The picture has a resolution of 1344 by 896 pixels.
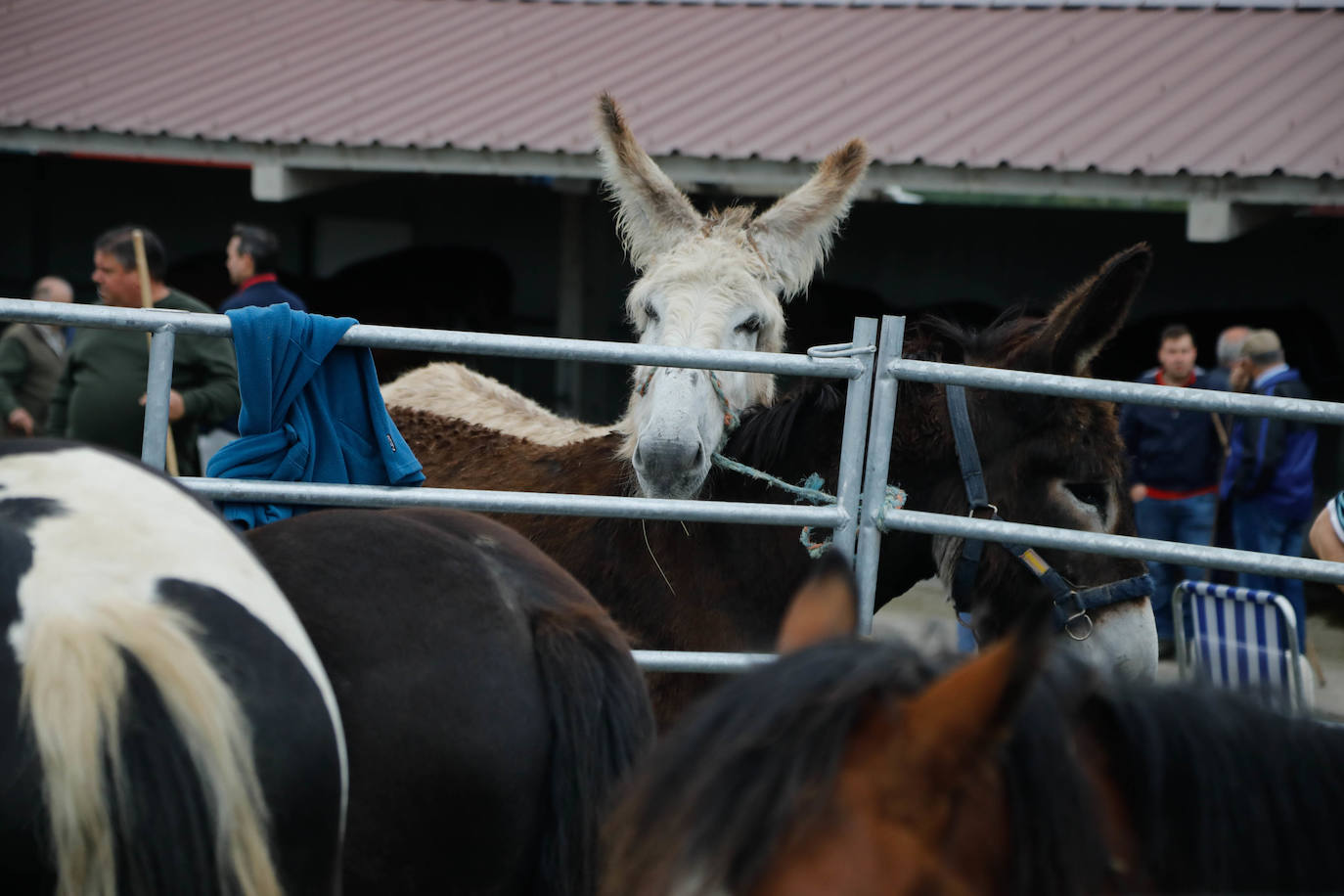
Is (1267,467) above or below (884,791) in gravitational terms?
below

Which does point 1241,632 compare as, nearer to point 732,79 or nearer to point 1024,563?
point 1024,563

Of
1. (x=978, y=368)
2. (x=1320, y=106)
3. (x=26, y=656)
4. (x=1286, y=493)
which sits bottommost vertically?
(x=1286, y=493)

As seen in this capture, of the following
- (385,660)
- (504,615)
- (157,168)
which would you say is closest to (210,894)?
(385,660)

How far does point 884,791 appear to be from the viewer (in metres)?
1.08

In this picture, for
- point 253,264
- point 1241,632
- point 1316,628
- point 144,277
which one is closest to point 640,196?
point 144,277

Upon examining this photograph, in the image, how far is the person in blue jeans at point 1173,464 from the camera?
7145 mm

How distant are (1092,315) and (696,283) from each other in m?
1.00

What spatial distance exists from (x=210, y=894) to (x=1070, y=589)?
90.7 inches

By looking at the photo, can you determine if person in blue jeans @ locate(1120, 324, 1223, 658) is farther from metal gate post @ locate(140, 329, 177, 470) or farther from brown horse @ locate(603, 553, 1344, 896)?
brown horse @ locate(603, 553, 1344, 896)

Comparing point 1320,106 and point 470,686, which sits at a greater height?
point 1320,106

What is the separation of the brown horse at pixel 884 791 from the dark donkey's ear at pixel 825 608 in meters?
0.10

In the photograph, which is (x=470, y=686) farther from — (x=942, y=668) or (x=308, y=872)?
(x=942, y=668)

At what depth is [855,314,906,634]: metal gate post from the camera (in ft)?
10.1

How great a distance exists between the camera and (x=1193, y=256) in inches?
398
